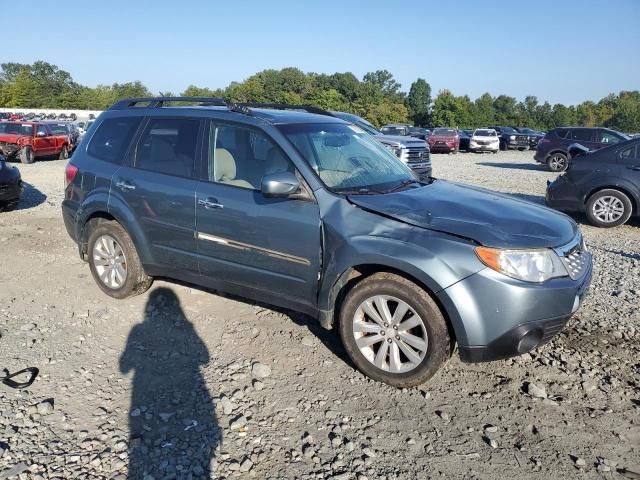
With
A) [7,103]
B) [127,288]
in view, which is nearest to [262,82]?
[7,103]

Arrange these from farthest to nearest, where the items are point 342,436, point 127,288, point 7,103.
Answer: point 7,103 < point 127,288 < point 342,436

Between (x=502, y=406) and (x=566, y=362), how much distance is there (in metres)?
0.87

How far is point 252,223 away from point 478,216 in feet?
5.46

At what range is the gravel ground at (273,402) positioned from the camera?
2752 millimetres

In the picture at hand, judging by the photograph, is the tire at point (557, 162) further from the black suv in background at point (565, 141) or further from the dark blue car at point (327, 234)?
the dark blue car at point (327, 234)

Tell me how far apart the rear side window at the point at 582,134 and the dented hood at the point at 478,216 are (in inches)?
675

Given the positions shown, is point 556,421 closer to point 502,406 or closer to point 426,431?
point 502,406

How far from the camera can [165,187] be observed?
14.6 feet

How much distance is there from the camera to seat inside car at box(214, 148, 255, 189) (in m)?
4.14

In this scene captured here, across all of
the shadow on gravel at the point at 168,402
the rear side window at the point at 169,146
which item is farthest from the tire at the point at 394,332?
the rear side window at the point at 169,146

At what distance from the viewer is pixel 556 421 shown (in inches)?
123

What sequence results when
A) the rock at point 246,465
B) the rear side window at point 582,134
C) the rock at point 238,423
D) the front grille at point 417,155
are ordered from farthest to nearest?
the rear side window at point 582,134 → the front grille at point 417,155 → the rock at point 238,423 → the rock at point 246,465

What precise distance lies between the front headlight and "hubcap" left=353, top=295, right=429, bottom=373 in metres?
0.59

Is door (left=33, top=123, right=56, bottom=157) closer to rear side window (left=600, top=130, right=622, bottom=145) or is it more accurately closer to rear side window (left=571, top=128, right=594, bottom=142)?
rear side window (left=571, top=128, right=594, bottom=142)
